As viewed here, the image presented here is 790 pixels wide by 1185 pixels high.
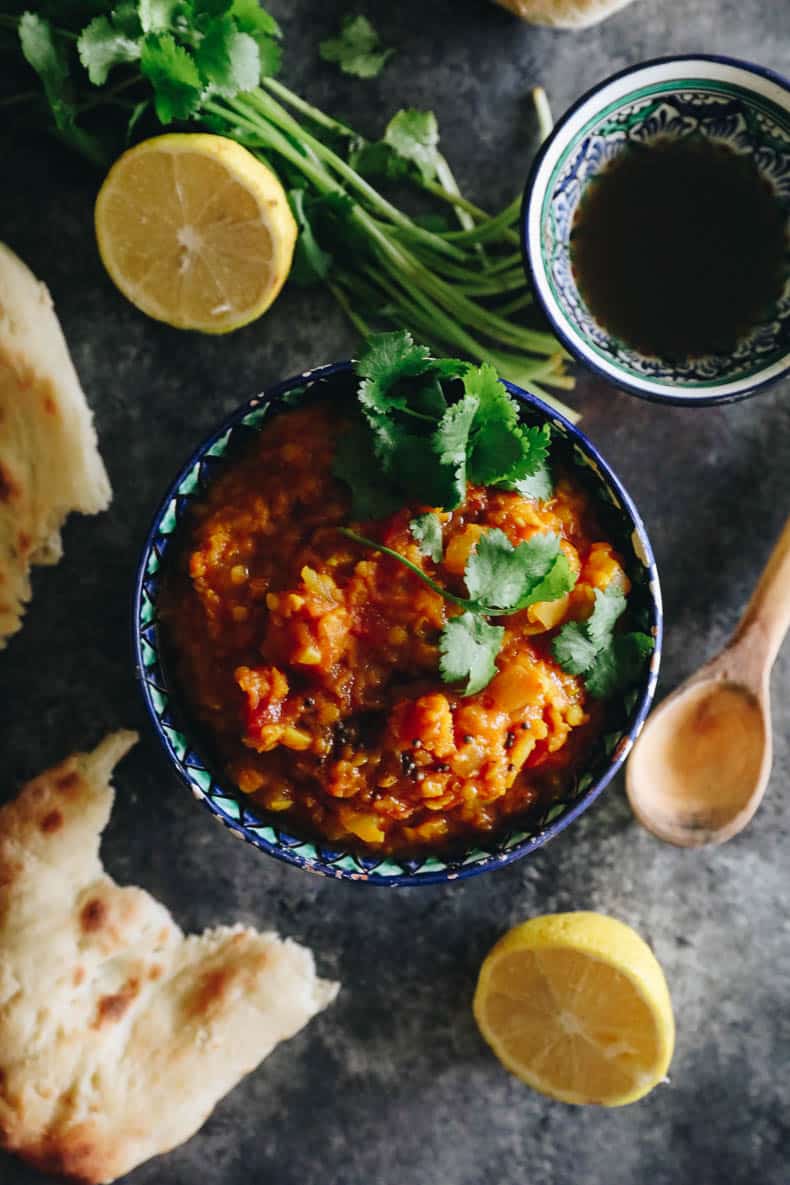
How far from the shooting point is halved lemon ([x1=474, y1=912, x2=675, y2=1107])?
9.77ft

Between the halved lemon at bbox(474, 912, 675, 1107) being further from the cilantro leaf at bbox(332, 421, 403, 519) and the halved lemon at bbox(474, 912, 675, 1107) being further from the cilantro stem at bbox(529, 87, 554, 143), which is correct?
the cilantro stem at bbox(529, 87, 554, 143)

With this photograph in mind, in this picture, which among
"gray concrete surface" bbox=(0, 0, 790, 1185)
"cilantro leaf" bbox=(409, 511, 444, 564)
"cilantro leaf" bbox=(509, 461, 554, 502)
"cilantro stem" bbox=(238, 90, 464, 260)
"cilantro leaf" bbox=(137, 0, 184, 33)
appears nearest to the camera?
"cilantro leaf" bbox=(409, 511, 444, 564)

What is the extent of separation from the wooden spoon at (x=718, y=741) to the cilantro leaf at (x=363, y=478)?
109 centimetres

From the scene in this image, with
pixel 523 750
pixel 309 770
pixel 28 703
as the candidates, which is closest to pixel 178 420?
pixel 28 703

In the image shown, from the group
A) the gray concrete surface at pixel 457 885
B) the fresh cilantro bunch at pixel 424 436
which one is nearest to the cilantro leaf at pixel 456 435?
the fresh cilantro bunch at pixel 424 436

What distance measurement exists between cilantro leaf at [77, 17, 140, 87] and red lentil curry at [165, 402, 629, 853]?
3.39ft

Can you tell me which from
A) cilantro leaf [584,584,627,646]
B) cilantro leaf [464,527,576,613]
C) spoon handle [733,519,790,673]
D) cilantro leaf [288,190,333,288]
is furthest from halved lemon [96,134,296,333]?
spoon handle [733,519,790,673]

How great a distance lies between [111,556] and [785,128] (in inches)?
86.6

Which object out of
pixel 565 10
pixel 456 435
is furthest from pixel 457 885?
pixel 565 10

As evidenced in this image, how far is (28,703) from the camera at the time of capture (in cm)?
326

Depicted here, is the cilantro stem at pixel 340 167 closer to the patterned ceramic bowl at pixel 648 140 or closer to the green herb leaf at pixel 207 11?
the green herb leaf at pixel 207 11

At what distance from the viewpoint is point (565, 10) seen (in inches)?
120

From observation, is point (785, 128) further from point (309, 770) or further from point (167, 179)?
point (309, 770)

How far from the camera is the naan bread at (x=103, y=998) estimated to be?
309 cm
